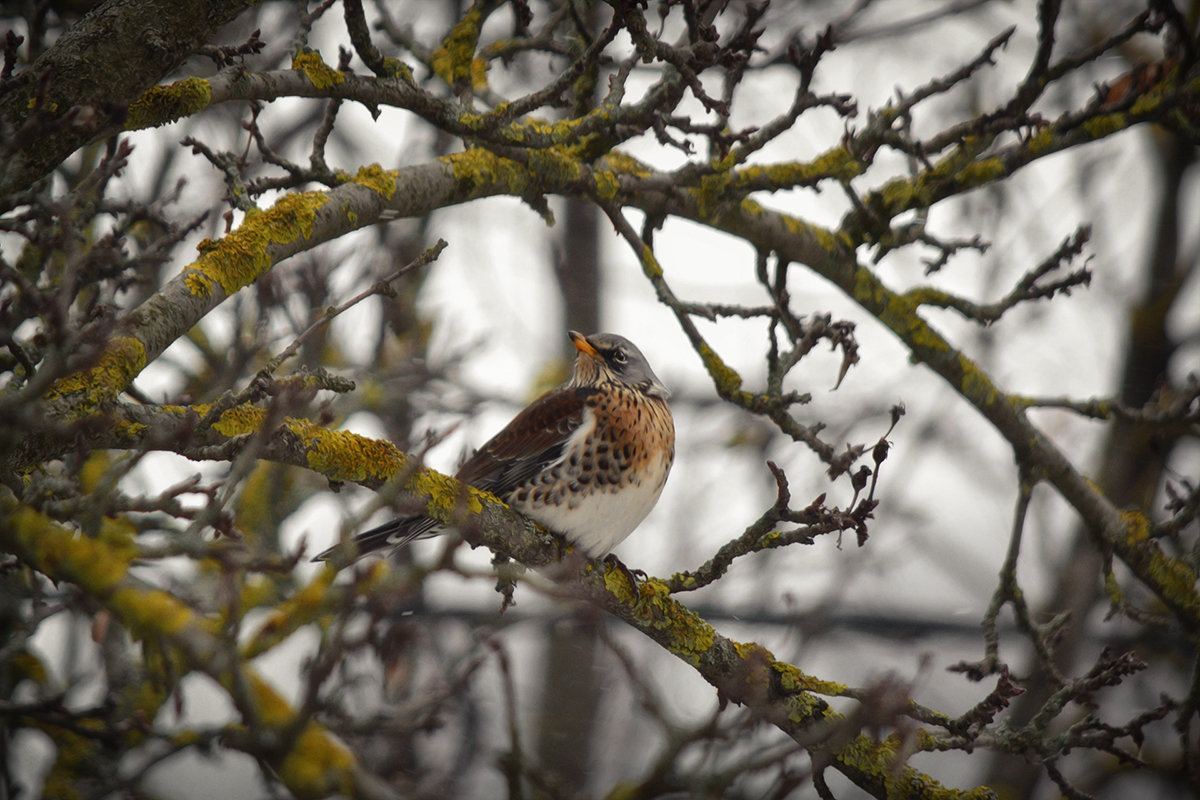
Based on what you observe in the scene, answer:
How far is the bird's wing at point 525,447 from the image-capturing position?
4129mm

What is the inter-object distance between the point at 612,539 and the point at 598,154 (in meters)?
1.51

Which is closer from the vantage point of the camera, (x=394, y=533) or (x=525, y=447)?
(x=394, y=533)

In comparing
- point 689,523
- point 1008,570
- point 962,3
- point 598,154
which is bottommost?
point 1008,570

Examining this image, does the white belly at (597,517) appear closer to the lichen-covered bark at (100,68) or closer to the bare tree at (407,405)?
the bare tree at (407,405)

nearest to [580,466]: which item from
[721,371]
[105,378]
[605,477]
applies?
[605,477]

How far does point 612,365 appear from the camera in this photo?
15.7 feet

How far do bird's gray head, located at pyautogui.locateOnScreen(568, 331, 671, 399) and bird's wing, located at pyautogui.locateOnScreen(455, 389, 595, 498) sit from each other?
0.34 m

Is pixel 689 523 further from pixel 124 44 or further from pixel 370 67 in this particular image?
pixel 124 44

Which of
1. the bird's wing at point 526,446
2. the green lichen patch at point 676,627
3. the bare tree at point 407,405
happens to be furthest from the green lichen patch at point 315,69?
the green lichen patch at point 676,627

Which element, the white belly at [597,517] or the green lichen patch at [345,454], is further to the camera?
the white belly at [597,517]

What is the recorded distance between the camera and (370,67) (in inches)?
122

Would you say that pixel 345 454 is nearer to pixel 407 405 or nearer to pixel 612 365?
pixel 612 365

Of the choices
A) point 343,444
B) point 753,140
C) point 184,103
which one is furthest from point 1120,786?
point 184,103

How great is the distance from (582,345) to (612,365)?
205mm
